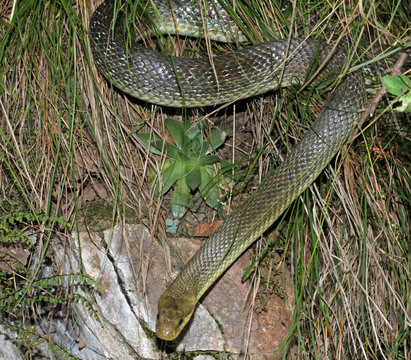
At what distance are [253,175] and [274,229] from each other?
1.52ft

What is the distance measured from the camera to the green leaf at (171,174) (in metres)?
3.44

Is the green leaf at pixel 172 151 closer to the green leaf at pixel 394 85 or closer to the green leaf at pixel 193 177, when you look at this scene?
the green leaf at pixel 193 177

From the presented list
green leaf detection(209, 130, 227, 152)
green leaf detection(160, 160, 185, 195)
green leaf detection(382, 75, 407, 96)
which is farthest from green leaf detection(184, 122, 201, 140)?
green leaf detection(382, 75, 407, 96)

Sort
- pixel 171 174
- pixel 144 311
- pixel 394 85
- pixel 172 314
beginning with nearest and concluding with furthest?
pixel 394 85 → pixel 172 314 → pixel 144 311 → pixel 171 174

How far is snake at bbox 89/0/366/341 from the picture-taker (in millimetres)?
3096

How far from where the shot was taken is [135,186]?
3455 millimetres

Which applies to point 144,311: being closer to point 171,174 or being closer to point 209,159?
point 171,174

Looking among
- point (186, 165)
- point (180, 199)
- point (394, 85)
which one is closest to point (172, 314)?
point (180, 199)

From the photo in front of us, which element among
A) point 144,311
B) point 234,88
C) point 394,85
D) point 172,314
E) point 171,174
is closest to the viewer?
point 394,85

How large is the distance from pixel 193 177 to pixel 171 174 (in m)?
0.18

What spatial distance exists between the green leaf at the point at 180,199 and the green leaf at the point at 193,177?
6 centimetres

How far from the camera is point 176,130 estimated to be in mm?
3455

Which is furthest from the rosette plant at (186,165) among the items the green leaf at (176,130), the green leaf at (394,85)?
the green leaf at (394,85)

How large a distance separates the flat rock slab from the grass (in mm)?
171
